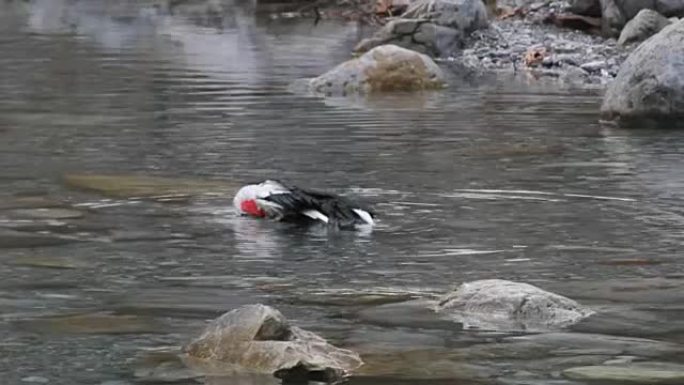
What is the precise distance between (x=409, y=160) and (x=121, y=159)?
2110 millimetres

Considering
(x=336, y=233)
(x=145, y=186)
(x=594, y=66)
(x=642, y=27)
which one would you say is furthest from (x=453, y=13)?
(x=336, y=233)

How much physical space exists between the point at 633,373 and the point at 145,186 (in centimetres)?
565

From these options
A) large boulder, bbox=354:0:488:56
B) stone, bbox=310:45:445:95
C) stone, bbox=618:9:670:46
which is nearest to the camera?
stone, bbox=310:45:445:95

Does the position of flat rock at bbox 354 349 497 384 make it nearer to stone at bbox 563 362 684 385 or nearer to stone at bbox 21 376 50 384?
stone at bbox 563 362 684 385

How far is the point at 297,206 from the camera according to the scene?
8.91 metres

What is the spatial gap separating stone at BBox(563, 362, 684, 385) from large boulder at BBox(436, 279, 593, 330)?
64 cm

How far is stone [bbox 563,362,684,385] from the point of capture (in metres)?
5.10

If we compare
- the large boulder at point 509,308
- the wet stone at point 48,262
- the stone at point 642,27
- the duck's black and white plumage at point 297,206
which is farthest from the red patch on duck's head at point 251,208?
the stone at point 642,27

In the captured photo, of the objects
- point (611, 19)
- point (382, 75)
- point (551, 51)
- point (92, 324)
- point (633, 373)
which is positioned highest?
point (633, 373)

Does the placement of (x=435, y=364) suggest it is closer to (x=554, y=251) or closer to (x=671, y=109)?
(x=554, y=251)

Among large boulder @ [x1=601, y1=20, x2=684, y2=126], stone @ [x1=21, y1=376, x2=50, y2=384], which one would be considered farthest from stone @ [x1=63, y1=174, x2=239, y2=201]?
large boulder @ [x1=601, y1=20, x2=684, y2=126]

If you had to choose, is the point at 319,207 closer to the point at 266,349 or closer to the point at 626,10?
the point at 266,349

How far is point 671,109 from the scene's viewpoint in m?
14.2

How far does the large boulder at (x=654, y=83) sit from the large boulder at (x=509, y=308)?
816 centimetres
